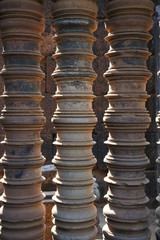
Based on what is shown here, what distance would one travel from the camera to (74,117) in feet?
8.18

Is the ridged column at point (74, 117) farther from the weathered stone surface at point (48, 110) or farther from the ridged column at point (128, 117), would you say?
the weathered stone surface at point (48, 110)

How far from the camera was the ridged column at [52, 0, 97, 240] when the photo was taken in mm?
2490

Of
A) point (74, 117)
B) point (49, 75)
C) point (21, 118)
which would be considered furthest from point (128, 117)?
point (49, 75)

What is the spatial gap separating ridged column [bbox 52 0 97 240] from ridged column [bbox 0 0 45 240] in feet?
0.53

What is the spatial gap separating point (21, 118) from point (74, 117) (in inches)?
14.7

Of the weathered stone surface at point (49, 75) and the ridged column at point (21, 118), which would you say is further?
the weathered stone surface at point (49, 75)

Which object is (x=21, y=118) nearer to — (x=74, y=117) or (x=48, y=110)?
(x=74, y=117)

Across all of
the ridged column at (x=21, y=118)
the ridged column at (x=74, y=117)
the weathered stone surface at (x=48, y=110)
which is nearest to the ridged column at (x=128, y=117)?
the ridged column at (x=74, y=117)

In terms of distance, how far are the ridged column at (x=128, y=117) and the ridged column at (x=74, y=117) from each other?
17 cm

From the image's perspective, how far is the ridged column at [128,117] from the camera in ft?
8.32

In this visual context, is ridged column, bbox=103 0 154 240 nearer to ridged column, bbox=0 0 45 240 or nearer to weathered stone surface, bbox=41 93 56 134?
ridged column, bbox=0 0 45 240

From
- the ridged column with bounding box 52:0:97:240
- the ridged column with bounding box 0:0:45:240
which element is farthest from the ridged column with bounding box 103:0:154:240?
the ridged column with bounding box 0:0:45:240

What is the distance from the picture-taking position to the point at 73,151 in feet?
8.26

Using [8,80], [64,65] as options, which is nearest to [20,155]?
[8,80]
